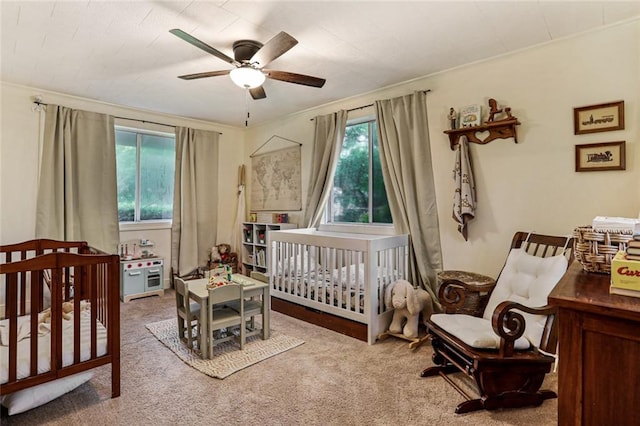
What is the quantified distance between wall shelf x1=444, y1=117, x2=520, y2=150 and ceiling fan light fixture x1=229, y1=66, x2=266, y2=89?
5.62 ft

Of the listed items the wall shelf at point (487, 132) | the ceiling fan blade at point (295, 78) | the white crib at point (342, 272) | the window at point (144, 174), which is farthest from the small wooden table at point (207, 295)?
the window at point (144, 174)

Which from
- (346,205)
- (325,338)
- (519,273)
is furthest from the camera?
(346,205)

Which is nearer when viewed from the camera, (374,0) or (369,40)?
(374,0)

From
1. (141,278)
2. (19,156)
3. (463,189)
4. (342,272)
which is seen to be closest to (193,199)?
(141,278)

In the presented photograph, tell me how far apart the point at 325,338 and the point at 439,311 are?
43.6 inches

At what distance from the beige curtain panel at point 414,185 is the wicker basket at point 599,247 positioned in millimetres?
1777

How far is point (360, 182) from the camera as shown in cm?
389

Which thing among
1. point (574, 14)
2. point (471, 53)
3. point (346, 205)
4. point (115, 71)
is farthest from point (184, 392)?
point (574, 14)

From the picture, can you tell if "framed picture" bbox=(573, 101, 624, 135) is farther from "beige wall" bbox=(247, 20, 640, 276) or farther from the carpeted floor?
the carpeted floor

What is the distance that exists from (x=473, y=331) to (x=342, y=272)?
4.27 feet

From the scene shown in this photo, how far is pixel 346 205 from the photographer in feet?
13.2

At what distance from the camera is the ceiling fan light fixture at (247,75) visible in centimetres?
236

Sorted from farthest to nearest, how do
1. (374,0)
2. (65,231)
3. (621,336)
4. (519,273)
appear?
1. (65,231)
2. (519,273)
3. (374,0)
4. (621,336)

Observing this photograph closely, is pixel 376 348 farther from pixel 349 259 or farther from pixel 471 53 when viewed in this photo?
pixel 471 53
